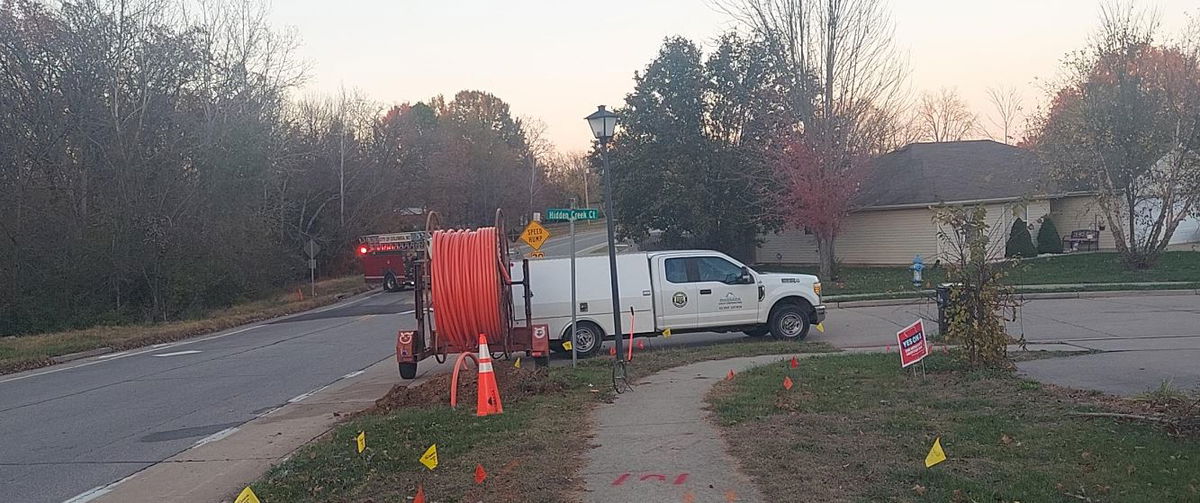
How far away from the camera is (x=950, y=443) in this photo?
22.9ft

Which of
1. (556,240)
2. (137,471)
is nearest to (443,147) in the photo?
(556,240)

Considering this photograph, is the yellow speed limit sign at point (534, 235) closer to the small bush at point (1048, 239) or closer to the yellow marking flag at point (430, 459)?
the yellow marking flag at point (430, 459)

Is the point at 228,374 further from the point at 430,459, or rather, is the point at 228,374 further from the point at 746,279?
the point at 430,459

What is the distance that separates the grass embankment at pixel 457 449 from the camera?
654 cm

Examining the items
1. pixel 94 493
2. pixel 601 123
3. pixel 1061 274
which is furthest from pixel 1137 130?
pixel 94 493

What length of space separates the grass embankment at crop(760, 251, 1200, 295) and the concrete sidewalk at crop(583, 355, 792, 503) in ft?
51.4

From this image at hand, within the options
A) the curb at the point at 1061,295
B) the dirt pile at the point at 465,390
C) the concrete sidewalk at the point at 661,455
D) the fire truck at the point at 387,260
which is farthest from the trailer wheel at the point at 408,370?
the fire truck at the point at 387,260

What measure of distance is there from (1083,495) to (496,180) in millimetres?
61289

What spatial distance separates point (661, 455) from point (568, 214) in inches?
212

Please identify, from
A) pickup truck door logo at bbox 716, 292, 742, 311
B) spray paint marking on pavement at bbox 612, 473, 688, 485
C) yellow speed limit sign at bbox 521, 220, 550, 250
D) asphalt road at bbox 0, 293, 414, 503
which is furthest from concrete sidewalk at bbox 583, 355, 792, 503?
pickup truck door logo at bbox 716, 292, 742, 311

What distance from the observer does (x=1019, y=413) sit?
7988mm

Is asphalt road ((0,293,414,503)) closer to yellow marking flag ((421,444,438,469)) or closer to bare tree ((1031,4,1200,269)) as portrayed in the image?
yellow marking flag ((421,444,438,469))

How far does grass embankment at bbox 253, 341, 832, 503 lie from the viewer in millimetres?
6539

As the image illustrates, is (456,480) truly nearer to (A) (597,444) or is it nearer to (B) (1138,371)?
(A) (597,444)
